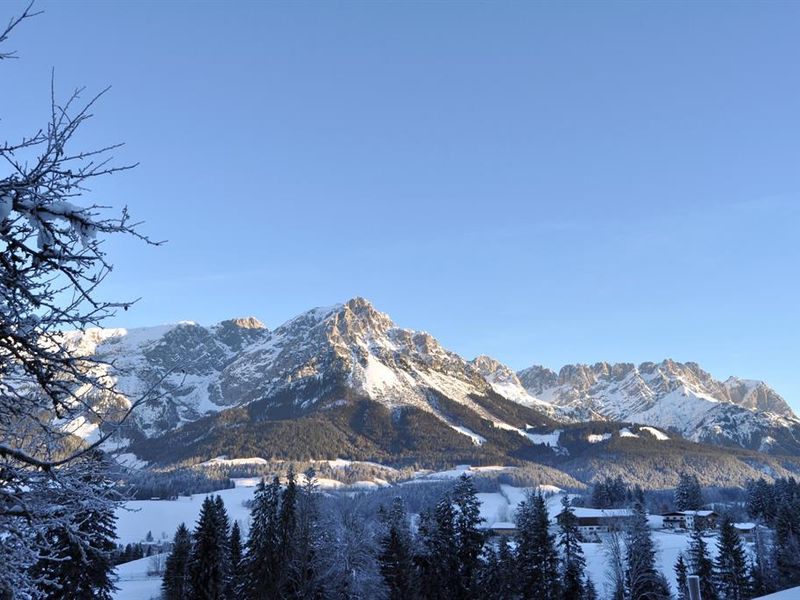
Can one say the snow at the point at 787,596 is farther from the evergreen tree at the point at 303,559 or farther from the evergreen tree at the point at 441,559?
the evergreen tree at the point at 441,559

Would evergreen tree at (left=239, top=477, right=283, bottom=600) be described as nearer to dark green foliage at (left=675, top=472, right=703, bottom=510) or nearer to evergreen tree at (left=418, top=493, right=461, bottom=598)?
evergreen tree at (left=418, top=493, right=461, bottom=598)

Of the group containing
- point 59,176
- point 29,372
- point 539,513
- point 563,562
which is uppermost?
point 59,176

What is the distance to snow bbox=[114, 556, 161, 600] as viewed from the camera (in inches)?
2790

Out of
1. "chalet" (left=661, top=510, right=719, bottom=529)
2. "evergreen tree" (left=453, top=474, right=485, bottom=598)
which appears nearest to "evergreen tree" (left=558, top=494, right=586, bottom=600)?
"evergreen tree" (left=453, top=474, right=485, bottom=598)

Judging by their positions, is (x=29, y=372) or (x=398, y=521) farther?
(x=398, y=521)

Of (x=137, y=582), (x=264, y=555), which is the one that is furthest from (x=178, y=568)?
(x=137, y=582)

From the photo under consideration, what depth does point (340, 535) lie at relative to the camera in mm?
41312

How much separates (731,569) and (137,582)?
6656cm

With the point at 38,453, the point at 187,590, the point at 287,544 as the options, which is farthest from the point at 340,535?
the point at 38,453

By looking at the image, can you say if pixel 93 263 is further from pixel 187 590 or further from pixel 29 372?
pixel 187 590

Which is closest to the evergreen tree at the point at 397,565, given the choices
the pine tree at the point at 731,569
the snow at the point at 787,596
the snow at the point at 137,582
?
the snow at the point at 787,596

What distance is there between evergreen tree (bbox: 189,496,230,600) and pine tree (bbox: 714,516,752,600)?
39825 mm

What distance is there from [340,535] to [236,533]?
18.1 m

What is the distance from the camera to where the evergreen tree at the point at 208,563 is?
135 ft
